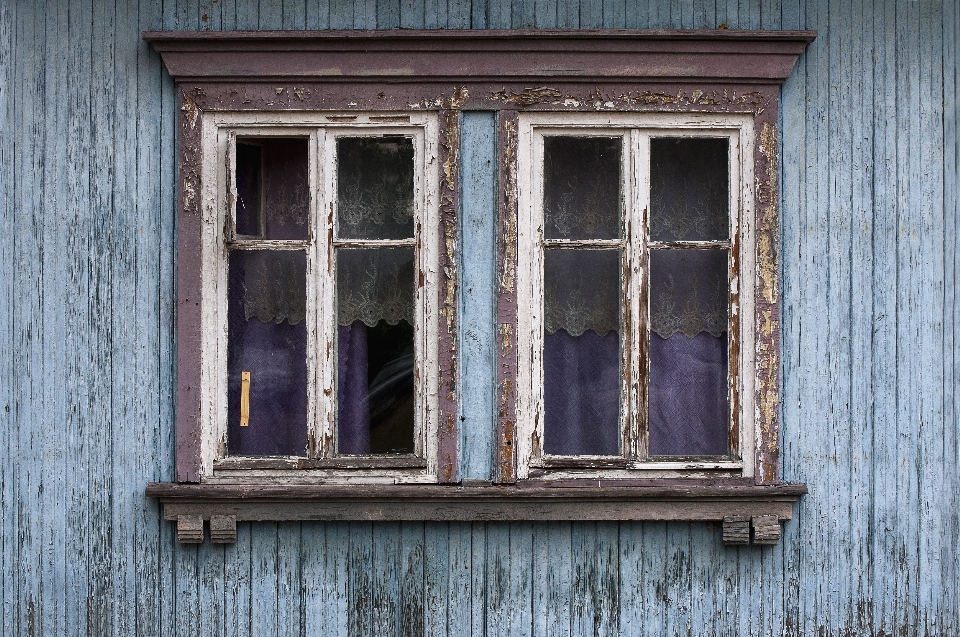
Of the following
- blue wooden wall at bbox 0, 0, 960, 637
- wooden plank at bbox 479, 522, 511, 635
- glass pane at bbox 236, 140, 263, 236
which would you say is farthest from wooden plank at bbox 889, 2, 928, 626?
glass pane at bbox 236, 140, 263, 236

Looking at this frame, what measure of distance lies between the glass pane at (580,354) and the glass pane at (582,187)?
0.10m

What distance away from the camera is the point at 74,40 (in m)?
3.67

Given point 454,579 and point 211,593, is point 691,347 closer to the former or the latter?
point 454,579

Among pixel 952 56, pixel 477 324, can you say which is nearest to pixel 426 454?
pixel 477 324

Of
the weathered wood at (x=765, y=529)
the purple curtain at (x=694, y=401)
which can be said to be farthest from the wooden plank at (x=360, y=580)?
the weathered wood at (x=765, y=529)

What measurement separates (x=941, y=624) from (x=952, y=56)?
2.35 m

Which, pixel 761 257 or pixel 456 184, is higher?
pixel 456 184

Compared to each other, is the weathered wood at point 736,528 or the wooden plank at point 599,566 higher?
the weathered wood at point 736,528

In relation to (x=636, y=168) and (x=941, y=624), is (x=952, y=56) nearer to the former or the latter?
(x=636, y=168)

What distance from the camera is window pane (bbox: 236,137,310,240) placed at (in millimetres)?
3713

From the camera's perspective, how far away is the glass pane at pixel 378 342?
3.70 meters

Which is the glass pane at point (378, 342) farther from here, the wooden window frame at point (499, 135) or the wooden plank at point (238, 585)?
the wooden plank at point (238, 585)

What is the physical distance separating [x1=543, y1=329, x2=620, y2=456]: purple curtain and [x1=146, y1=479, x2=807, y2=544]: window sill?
0.56 ft

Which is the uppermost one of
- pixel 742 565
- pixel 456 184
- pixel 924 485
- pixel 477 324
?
pixel 456 184
